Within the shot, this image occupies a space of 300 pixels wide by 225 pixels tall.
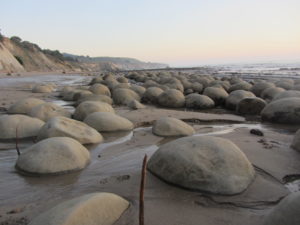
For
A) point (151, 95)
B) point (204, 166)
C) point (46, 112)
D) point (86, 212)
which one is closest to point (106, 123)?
point (46, 112)

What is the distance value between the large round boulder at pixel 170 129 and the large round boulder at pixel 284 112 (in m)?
2.61

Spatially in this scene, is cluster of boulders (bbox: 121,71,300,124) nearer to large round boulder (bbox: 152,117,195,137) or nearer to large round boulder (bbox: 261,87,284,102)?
large round boulder (bbox: 261,87,284,102)

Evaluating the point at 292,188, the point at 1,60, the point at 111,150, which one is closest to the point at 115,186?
the point at 111,150

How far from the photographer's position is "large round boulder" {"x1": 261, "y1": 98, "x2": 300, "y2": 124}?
699 cm

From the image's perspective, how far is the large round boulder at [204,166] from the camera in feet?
10.4

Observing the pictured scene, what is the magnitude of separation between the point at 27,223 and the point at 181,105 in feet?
26.0

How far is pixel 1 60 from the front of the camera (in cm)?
3866

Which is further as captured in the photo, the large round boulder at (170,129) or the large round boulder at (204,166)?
the large round boulder at (170,129)

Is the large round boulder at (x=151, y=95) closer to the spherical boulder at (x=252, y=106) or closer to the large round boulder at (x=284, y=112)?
the spherical boulder at (x=252, y=106)

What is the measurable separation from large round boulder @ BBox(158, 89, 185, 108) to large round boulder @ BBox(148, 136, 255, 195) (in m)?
6.44

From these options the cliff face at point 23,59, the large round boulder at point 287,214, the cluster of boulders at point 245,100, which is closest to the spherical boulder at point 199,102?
the cluster of boulders at point 245,100

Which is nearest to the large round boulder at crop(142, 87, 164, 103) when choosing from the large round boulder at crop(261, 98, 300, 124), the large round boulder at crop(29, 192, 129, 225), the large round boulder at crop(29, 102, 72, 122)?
the large round boulder at crop(261, 98, 300, 124)

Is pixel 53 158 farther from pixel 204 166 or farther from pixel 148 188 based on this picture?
pixel 204 166

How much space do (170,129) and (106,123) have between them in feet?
4.19
